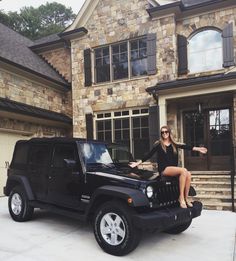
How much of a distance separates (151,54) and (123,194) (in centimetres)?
854

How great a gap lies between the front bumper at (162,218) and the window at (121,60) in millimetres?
8233

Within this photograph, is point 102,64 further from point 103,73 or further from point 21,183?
point 21,183

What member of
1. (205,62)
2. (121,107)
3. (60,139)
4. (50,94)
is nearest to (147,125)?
(121,107)

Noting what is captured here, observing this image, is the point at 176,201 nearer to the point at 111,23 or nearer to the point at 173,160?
the point at 173,160

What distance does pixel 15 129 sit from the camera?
11344 millimetres

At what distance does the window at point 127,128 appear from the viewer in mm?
12156

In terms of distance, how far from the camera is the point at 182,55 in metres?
12.0

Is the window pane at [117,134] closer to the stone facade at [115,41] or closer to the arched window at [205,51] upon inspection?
the stone facade at [115,41]

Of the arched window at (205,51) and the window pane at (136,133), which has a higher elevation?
the arched window at (205,51)

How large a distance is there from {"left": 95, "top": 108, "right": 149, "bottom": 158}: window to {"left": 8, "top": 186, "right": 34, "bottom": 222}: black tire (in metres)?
5.89

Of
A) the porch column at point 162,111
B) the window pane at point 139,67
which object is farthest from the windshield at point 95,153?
the window pane at point 139,67

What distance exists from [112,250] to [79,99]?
9658 millimetres

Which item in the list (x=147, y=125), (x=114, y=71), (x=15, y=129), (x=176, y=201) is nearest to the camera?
(x=176, y=201)

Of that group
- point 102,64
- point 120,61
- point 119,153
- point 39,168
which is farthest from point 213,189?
point 102,64
